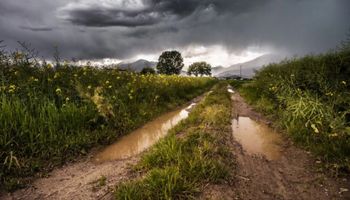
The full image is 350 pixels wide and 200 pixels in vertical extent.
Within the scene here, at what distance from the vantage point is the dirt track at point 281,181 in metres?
4.18

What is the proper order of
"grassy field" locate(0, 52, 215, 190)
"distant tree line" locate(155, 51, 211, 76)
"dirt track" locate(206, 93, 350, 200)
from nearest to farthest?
"dirt track" locate(206, 93, 350, 200), "grassy field" locate(0, 52, 215, 190), "distant tree line" locate(155, 51, 211, 76)

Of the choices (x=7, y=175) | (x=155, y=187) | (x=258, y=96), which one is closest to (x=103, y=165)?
(x=7, y=175)

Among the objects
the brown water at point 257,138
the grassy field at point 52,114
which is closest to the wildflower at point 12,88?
the grassy field at point 52,114

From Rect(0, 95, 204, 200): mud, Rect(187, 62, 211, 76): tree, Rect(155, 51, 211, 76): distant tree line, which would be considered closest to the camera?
Rect(0, 95, 204, 200): mud

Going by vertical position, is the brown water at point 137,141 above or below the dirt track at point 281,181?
above

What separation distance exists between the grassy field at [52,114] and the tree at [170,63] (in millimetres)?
70309

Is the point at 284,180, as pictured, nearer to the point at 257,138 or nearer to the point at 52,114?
the point at 257,138

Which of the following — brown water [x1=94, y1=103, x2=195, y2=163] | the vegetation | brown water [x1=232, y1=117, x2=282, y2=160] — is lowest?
brown water [x1=232, y1=117, x2=282, y2=160]

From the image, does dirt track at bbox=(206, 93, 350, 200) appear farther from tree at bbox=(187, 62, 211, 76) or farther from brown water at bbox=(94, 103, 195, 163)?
tree at bbox=(187, 62, 211, 76)

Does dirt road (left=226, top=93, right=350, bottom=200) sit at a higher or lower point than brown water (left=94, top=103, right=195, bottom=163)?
lower

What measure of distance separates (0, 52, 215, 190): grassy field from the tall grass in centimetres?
492

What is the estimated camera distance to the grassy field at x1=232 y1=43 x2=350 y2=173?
561cm

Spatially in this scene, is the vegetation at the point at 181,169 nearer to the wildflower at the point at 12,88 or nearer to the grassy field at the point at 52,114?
the grassy field at the point at 52,114

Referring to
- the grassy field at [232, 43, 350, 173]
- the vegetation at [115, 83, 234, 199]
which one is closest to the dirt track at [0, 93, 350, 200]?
the vegetation at [115, 83, 234, 199]
